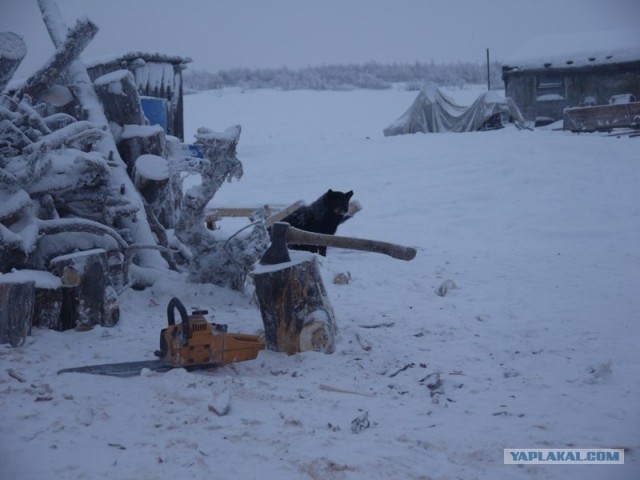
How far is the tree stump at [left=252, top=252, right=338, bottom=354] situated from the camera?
4750 millimetres

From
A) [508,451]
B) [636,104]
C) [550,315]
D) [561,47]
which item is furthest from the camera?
[561,47]

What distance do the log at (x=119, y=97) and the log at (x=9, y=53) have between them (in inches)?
46.2

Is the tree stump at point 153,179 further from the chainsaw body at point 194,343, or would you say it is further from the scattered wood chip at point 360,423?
the scattered wood chip at point 360,423

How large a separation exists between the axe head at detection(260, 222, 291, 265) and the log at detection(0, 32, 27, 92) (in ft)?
9.70

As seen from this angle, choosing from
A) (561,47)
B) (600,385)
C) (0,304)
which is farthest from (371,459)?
(561,47)

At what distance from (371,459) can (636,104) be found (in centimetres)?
1820

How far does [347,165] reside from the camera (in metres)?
16.8

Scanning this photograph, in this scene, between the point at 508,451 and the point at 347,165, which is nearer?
the point at 508,451

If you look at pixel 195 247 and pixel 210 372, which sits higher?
pixel 195 247

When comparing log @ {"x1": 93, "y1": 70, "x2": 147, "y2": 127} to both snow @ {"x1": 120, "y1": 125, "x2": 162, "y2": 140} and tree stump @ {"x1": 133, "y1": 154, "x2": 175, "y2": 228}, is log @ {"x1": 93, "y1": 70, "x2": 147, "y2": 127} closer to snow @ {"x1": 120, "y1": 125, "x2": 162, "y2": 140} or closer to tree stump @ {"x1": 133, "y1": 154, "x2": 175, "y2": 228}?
snow @ {"x1": 120, "y1": 125, "x2": 162, "y2": 140}

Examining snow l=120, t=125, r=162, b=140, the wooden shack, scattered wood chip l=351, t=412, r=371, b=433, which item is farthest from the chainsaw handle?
the wooden shack

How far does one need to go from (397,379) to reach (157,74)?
1626 centimetres

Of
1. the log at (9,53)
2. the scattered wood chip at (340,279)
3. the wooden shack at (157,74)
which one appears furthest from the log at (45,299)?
the wooden shack at (157,74)

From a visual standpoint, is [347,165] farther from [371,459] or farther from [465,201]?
[371,459]
